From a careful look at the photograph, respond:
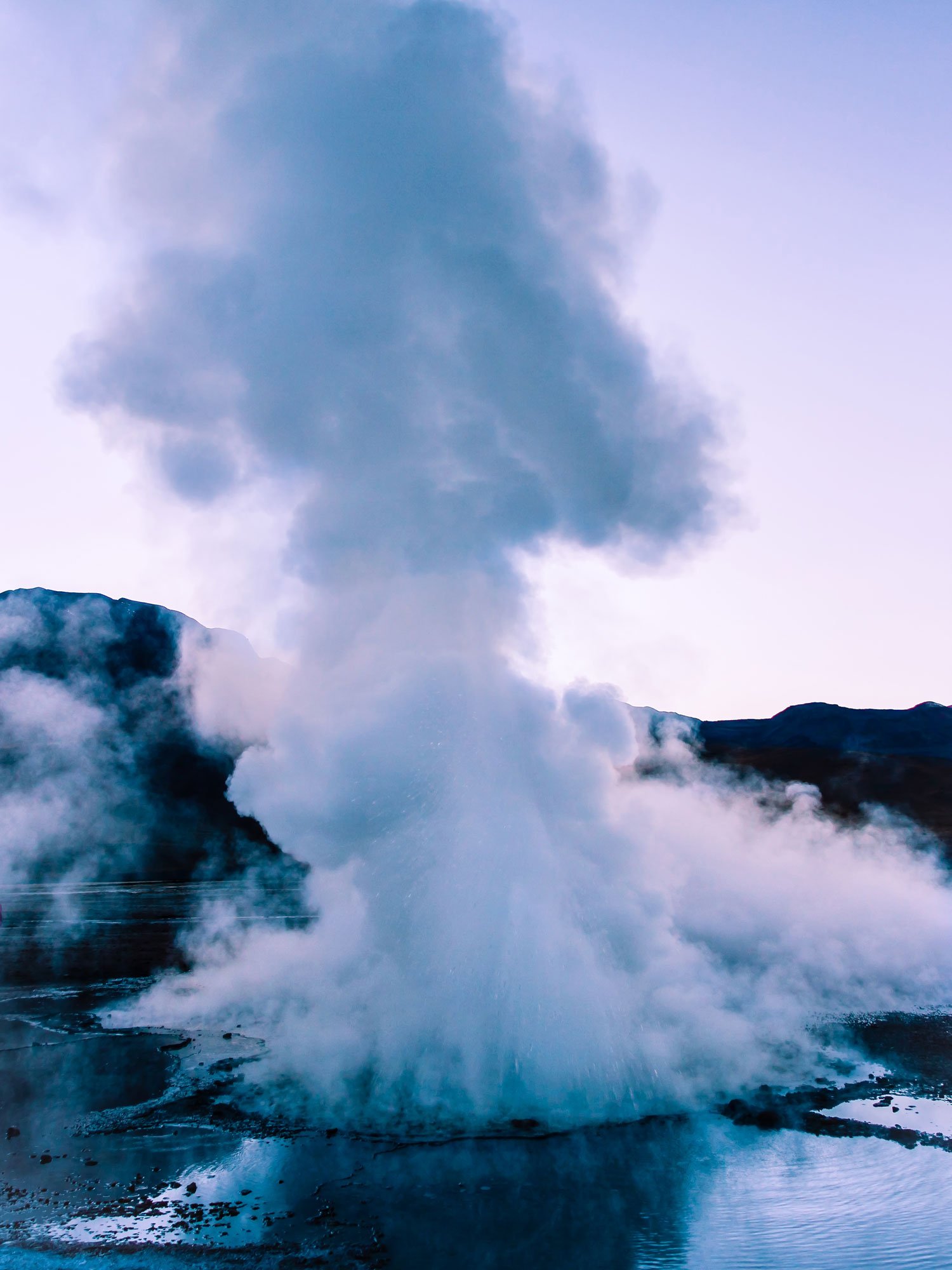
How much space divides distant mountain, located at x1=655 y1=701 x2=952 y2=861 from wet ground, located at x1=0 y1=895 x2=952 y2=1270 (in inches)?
1461

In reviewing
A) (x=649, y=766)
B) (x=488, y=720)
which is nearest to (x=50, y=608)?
(x=649, y=766)

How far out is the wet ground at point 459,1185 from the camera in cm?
955

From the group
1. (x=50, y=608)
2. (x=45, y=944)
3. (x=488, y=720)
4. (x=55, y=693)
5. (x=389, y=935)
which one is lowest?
(x=45, y=944)

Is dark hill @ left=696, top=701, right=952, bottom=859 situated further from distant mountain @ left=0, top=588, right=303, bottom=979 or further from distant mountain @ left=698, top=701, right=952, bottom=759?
distant mountain @ left=0, top=588, right=303, bottom=979

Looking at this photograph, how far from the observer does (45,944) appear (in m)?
26.4

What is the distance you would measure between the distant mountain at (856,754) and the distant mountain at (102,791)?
41535 mm

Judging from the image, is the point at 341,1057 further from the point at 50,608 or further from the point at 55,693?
the point at 50,608

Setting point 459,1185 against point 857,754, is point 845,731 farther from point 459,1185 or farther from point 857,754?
point 459,1185

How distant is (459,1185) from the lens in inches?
430

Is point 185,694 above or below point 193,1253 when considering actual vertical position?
above

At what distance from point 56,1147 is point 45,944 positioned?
16864mm

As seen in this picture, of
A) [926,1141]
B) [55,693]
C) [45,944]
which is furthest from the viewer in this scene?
[55,693]

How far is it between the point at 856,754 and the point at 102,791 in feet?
220

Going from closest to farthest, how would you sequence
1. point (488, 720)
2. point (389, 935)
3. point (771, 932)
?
point (389, 935)
point (488, 720)
point (771, 932)
